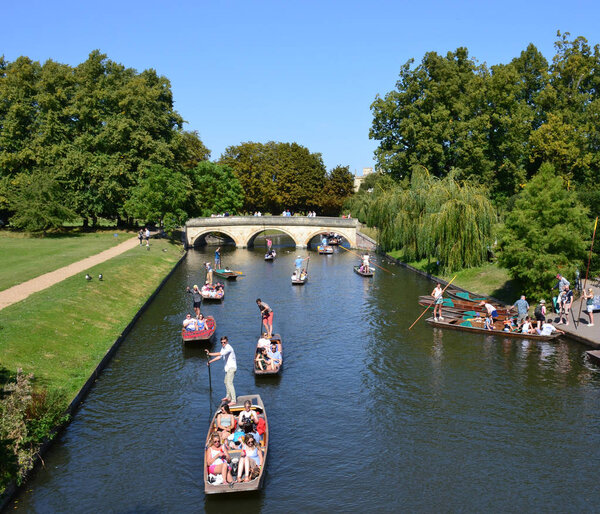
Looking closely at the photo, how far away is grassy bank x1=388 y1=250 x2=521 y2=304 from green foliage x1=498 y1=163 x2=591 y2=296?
3322mm

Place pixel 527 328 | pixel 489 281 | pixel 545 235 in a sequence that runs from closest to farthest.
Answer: pixel 527 328
pixel 545 235
pixel 489 281

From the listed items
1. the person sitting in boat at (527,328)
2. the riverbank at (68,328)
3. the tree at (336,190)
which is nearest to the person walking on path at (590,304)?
→ the person sitting in boat at (527,328)

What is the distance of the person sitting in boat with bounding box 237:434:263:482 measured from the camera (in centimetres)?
1453

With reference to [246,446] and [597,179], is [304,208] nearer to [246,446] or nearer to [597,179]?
[597,179]

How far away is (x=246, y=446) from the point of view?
49.4 ft

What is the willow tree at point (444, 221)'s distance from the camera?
142 feet

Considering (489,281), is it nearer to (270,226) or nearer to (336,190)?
(270,226)

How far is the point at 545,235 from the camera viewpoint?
31.0 metres

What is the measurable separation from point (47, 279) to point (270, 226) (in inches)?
1672

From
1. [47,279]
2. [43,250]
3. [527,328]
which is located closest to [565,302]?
[527,328]

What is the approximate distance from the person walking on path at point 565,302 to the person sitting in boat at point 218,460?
22.2m

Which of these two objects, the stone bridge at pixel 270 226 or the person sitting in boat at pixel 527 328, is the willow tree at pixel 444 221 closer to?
the person sitting in boat at pixel 527 328

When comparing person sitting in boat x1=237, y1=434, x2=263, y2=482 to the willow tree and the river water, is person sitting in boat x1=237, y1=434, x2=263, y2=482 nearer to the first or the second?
A: the river water

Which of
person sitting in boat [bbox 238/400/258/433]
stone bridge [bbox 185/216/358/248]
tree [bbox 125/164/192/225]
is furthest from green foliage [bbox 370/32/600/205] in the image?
person sitting in boat [bbox 238/400/258/433]
